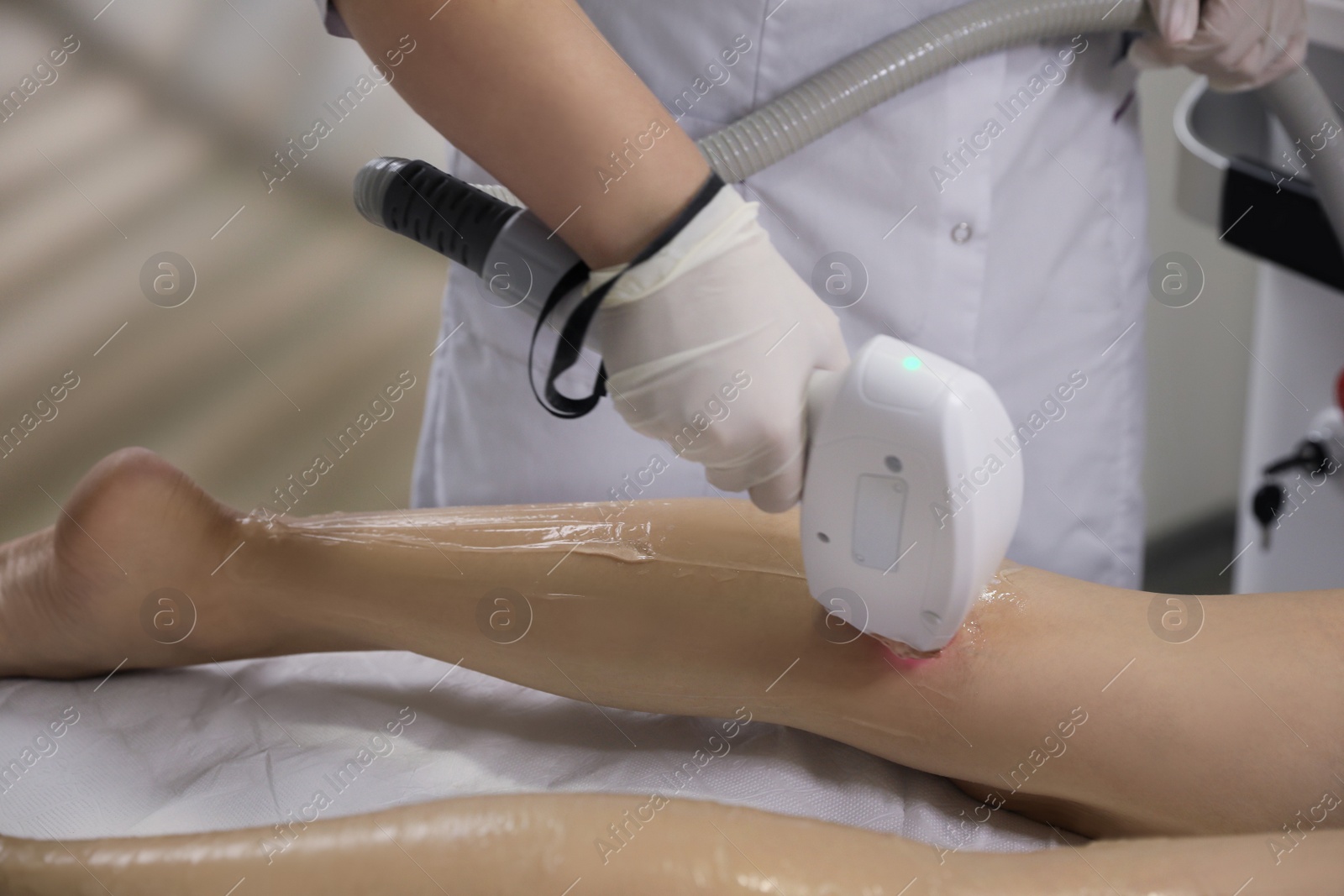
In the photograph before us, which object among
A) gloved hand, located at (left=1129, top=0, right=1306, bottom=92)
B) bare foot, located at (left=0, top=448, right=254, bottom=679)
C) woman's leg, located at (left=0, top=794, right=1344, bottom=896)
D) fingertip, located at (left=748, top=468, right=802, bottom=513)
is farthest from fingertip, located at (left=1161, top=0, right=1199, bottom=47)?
bare foot, located at (left=0, top=448, right=254, bottom=679)

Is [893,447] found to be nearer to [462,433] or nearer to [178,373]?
[462,433]

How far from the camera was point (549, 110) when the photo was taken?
0.69m

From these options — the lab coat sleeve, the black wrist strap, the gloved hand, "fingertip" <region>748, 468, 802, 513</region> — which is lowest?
the gloved hand

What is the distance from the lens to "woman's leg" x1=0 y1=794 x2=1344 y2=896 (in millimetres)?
681

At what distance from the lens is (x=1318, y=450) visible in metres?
1.41

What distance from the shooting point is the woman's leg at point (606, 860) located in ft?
2.23

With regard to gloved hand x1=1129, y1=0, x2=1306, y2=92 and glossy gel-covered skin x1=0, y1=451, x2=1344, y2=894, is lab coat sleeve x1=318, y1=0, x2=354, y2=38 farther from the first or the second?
gloved hand x1=1129, y1=0, x2=1306, y2=92

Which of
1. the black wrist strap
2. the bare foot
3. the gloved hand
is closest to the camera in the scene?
the black wrist strap

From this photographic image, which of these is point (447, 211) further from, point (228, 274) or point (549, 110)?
point (228, 274)

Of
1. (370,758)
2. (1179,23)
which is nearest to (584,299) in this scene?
(370,758)

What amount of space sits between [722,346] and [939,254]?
17.4 inches

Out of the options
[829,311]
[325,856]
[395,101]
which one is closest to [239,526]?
[325,856]

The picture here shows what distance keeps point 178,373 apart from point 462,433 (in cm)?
138

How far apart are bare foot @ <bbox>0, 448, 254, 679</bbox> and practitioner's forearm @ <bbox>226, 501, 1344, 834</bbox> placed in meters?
0.05
